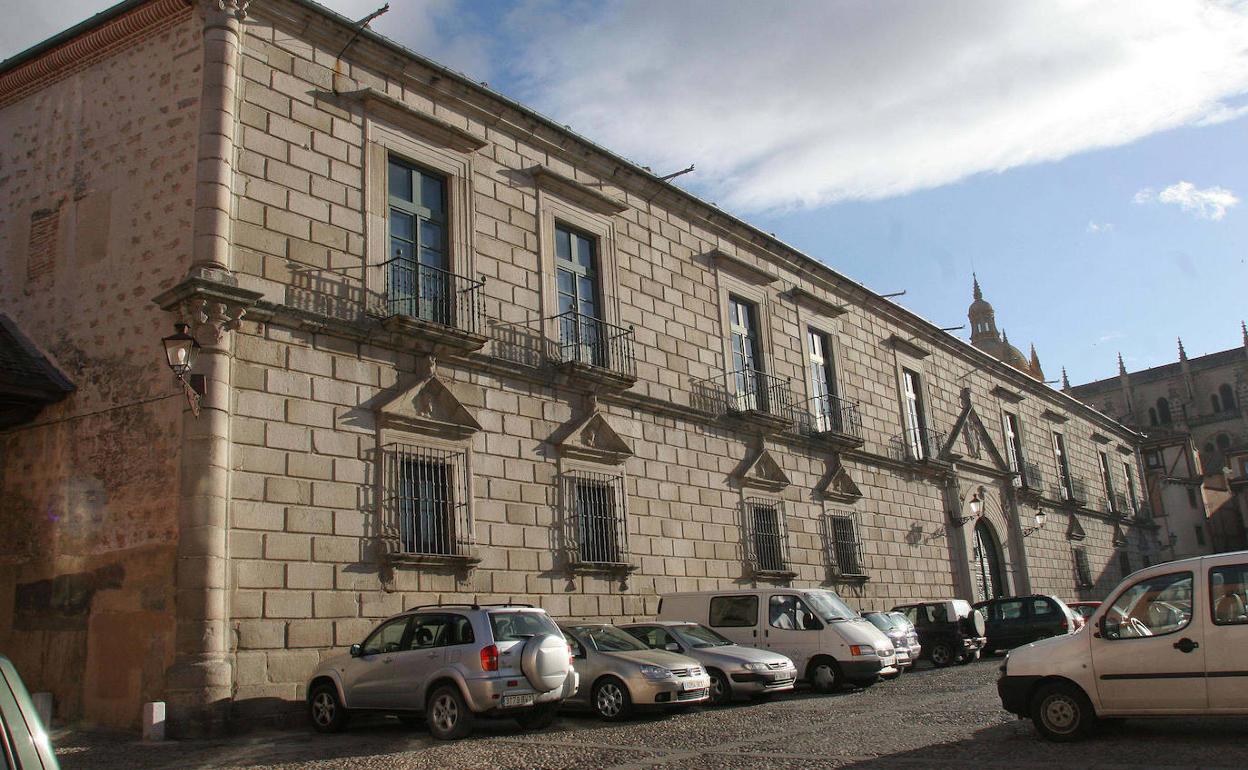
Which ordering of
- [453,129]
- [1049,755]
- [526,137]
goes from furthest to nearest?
1. [526,137]
2. [453,129]
3. [1049,755]

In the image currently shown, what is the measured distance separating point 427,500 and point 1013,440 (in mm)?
27080

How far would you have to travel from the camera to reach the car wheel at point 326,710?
11094 millimetres

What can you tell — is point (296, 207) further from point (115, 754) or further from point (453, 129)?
point (115, 754)

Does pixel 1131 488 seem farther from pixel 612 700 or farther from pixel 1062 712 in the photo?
pixel 1062 712

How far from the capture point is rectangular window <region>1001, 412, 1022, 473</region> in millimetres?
34553

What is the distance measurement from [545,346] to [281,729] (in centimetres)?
715

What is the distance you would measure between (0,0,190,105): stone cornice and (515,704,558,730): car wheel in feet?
32.3

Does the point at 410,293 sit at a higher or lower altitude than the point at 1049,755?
higher

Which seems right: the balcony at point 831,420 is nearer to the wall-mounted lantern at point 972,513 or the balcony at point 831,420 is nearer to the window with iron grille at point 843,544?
the window with iron grille at point 843,544

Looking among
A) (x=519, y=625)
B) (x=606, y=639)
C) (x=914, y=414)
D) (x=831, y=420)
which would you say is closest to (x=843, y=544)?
(x=831, y=420)

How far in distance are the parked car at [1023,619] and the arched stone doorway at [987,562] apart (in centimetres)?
857

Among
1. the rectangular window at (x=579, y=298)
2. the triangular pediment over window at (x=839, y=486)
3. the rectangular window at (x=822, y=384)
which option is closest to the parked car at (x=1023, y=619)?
the triangular pediment over window at (x=839, y=486)

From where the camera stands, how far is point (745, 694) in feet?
42.7

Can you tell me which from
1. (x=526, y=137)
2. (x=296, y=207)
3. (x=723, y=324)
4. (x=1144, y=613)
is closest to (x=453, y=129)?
(x=526, y=137)
